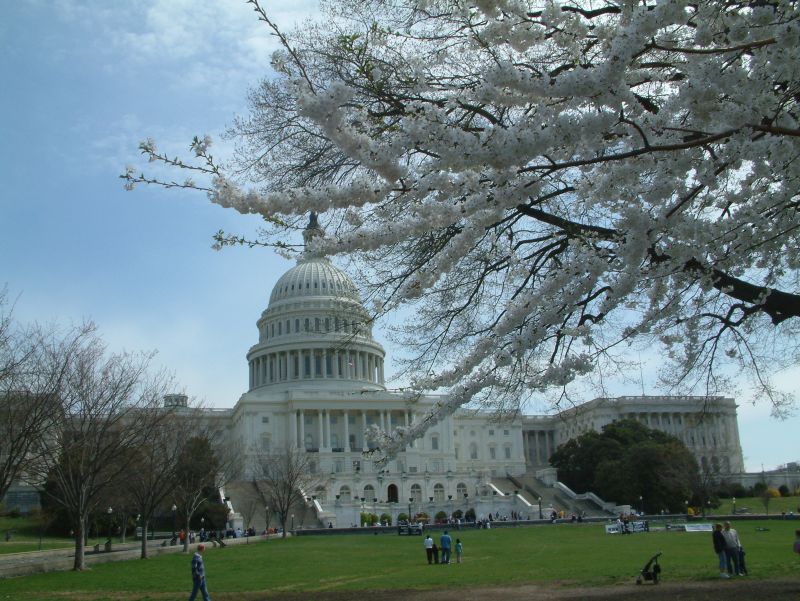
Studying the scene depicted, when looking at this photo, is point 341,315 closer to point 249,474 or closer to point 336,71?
point 336,71

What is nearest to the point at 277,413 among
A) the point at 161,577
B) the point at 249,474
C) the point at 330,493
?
the point at 249,474

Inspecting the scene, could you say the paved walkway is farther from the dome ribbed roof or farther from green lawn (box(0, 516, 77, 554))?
the dome ribbed roof

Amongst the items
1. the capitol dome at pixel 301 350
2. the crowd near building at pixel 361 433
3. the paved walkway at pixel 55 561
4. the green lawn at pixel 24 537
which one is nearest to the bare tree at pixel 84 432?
the paved walkway at pixel 55 561

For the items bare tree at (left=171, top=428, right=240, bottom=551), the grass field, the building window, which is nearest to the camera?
the grass field

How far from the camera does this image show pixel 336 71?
11.0 m

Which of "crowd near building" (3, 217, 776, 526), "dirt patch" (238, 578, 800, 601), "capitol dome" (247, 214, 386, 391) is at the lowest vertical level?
"dirt patch" (238, 578, 800, 601)

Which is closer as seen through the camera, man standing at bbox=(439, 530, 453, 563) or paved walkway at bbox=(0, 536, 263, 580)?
paved walkway at bbox=(0, 536, 263, 580)

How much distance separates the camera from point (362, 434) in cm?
10119

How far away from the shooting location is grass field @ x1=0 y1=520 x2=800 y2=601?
20422 millimetres

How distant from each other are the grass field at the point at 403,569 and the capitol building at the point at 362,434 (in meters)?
41.8

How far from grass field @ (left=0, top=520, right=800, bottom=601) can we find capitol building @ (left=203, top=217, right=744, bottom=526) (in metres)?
41.8

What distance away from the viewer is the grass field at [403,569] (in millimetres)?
20422

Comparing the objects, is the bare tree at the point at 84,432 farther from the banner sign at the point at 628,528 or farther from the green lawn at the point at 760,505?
the green lawn at the point at 760,505

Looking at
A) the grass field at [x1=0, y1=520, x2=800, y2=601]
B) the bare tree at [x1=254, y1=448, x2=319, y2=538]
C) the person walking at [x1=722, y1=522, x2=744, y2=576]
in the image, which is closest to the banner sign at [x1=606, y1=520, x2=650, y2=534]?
the grass field at [x1=0, y1=520, x2=800, y2=601]
